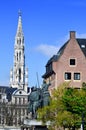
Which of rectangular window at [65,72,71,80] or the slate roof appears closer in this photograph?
rectangular window at [65,72,71,80]

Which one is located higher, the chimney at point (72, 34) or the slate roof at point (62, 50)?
the chimney at point (72, 34)

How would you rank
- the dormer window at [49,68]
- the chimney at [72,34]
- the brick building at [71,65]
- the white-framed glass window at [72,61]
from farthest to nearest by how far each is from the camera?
the dormer window at [49,68]
the chimney at [72,34]
the white-framed glass window at [72,61]
the brick building at [71,65]

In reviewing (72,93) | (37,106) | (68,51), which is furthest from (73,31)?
(37,106)

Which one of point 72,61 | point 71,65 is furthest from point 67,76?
point 72,61

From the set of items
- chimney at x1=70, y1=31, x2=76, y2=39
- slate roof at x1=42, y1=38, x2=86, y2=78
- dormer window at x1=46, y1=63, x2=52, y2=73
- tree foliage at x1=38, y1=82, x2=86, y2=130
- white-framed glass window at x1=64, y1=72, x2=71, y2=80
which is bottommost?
tree foliage at x1=38, y1=82, x2=86, y2=130

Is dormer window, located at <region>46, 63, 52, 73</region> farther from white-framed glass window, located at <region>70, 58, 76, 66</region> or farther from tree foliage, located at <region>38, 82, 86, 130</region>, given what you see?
tree foliage, located at <region>38, 82, 86, 130</region>

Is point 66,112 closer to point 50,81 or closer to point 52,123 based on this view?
point 52,123

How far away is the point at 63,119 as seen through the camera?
71.4m

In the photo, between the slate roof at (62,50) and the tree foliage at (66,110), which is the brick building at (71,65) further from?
the tree foliage at (66,110)

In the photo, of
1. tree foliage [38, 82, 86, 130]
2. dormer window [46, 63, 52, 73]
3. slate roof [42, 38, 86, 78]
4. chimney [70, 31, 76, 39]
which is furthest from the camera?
dormer window [46, 63, 52, 73]

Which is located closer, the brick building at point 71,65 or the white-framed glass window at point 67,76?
the brick building at point 71,65

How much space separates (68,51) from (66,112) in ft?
62.1

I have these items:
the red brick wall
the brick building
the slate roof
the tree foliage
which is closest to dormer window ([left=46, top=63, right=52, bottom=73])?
the slate roof

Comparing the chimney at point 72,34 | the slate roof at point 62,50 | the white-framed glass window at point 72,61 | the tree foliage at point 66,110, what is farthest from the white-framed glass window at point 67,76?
the tree foliage at point 66,110
